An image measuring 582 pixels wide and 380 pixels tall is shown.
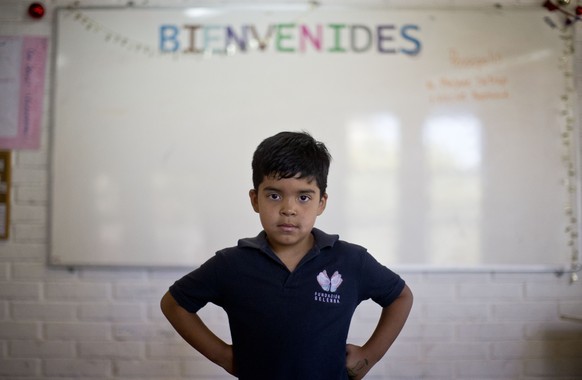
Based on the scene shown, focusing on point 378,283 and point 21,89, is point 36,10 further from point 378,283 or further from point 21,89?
point 378,283

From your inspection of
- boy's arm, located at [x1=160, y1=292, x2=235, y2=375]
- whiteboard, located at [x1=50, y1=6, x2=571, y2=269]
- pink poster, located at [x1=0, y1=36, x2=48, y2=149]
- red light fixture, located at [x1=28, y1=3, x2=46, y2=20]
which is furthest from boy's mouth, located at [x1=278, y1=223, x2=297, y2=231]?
red light fixture, located at [x1=28, y1=3, x2=46, y2=20]

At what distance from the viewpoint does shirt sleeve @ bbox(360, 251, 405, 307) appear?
42.8 inches

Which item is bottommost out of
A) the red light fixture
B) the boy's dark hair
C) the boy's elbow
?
the boy's elbow

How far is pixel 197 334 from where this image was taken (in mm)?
1091

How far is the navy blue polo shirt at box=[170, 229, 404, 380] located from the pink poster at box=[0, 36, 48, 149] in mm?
1193

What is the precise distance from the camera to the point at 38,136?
182cm

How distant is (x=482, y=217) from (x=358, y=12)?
3.21 ft

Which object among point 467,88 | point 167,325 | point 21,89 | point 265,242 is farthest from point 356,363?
point 21,89

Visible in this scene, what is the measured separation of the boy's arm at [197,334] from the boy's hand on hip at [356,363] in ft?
0.94

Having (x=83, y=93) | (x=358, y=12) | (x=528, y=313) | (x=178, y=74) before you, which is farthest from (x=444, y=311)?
(x=83, y=93)

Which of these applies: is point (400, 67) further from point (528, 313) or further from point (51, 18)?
point (51, 18)

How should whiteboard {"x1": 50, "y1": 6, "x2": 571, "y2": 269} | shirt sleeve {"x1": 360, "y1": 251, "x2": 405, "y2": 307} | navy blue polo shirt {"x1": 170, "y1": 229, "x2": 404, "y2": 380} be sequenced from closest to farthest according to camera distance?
navy blue polo shirt {"x1": 170, "y1": 229, "x2": 404, "y2": 380} < shirt sleeve {"x1": 360, "y1": 251, "x2": 405, "y2": 307} < whiteboard {"x1": 50, "y1": 6, "x2": 571, "y2": 269}

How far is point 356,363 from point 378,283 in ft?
0.67

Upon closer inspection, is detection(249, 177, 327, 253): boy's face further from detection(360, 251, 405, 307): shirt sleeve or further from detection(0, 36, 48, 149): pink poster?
detection(0, 36, 48, 149): pink poster
